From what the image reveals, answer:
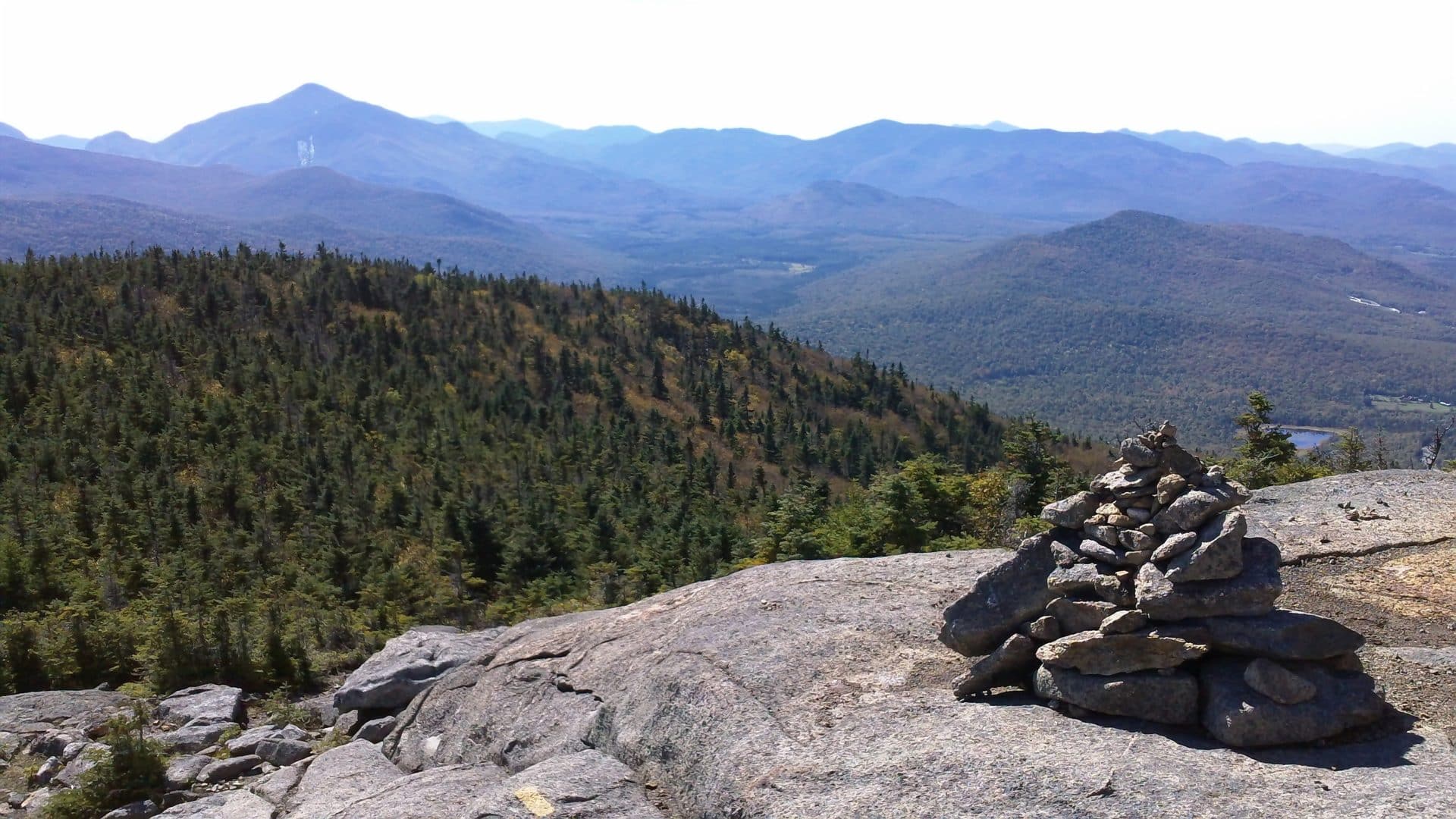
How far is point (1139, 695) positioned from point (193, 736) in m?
15.4

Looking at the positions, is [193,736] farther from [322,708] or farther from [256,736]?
[322,708]

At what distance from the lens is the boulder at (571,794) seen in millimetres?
10102

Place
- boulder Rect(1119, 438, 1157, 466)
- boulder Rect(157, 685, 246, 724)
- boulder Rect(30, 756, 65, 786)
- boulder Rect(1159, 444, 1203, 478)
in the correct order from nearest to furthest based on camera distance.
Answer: boulder Rect(1159, 444, 1203, 478) → boulder Rect(1119, 438, 1157, 466) → boulder Rect(30, 756, 65, 786) → boulder Rect(157, 685, 246, 724)

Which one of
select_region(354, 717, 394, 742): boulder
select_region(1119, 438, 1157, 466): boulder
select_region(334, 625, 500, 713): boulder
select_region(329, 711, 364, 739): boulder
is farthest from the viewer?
select_region(334, 625, 500, 713): boulder

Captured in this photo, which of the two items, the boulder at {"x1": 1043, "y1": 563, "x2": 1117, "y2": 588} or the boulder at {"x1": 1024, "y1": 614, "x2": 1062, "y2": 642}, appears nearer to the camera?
the boulder at {"x1": 1043, "y1": 563, "x2": 1117, "y2": 588}

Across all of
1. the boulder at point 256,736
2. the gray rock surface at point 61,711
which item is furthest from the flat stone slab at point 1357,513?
the gray rock surface at point 61,711

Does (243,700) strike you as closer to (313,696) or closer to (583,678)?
(313,696)

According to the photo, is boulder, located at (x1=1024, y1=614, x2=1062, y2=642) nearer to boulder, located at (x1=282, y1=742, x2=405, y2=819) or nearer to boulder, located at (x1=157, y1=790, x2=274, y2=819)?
boulder, located at (x1=282, y1=742, x2=405, y2=819)

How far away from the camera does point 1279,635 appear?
931cm

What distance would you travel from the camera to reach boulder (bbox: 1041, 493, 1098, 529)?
11.3m

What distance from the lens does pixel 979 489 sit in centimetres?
2934

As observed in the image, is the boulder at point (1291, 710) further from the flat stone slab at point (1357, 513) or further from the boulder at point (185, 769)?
the boulder at point (185, 769)

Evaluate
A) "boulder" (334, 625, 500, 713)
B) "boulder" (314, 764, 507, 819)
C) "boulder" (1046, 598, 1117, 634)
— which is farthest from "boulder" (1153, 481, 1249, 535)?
"boulder" (334, 625, 500, 713)

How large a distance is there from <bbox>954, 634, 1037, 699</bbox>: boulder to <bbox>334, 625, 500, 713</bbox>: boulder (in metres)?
9.45
